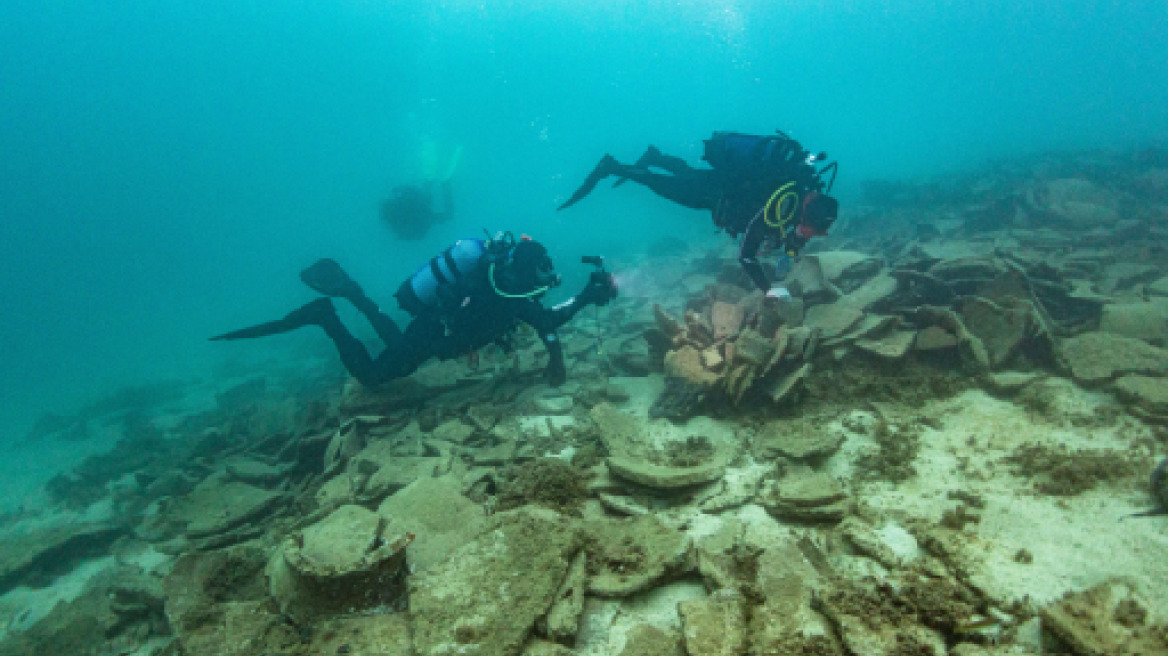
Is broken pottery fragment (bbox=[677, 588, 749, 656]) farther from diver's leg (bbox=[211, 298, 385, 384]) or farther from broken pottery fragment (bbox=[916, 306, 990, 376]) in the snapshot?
diver's leg (bbox=[211, 298, 385, 384])

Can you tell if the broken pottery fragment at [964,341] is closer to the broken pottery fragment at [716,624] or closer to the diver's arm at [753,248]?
the diver's arm at [753,248]

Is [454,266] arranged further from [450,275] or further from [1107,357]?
[1107,357]

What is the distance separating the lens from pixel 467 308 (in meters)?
7.30

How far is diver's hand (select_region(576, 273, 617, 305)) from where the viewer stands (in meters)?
7.56

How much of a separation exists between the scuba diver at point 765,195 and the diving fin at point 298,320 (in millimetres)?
6835

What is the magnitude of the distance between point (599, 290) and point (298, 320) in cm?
512

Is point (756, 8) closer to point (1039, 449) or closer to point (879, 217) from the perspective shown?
point (879, 217)

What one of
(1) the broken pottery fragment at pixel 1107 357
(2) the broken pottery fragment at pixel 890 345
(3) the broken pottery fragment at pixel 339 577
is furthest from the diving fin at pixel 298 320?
(1) the broken pottery fragment at pixel 1107 357

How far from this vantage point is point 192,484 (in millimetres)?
7422

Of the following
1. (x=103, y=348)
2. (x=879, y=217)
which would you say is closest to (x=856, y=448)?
(x=879, y=217)

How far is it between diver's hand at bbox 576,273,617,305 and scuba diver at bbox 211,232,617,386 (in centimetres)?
2

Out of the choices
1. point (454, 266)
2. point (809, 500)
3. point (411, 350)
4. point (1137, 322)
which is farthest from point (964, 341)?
point (411, 350)

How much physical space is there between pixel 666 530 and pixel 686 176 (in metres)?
7.22

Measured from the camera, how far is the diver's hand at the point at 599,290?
24.8ft
